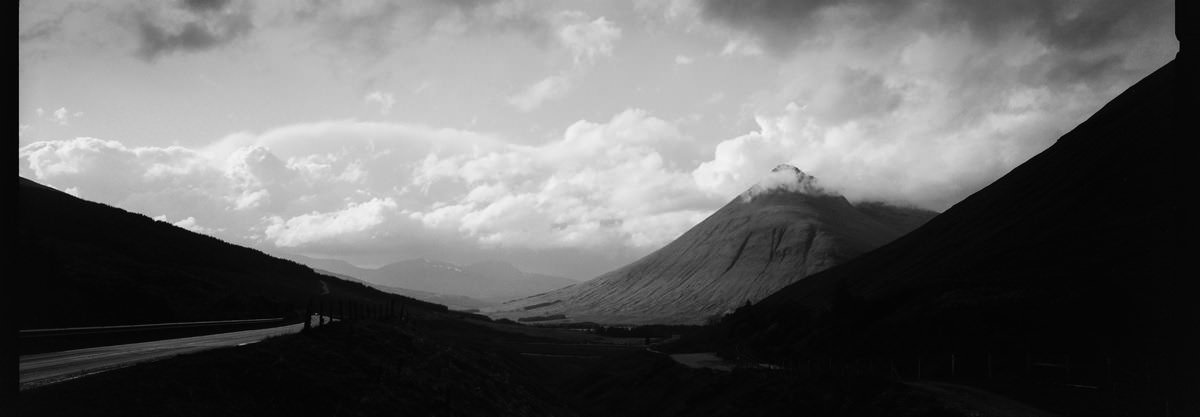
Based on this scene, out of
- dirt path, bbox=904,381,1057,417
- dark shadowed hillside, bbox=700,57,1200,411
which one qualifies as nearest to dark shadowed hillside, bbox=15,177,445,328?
dark shadowed hillside, bbox=700,57,1200,411

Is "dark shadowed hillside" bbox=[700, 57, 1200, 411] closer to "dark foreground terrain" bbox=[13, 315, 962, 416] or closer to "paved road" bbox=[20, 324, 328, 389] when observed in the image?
"dark foreground terrain" bbox=[13, 315, 962, 416]

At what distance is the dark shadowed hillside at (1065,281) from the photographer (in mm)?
6836

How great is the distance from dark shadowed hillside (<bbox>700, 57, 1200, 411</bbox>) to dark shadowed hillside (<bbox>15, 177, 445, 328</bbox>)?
368 inches

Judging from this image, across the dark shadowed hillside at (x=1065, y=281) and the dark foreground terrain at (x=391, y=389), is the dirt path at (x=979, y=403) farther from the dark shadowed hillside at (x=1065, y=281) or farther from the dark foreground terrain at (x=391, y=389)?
the dark shadowed hillside at (x=1065, y=281)

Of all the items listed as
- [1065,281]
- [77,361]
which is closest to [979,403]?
[77,361]

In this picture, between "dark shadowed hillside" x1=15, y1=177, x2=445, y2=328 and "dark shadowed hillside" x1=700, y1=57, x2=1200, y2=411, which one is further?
"dark shadowed hillside" x1=15, y1=177, x2=445, y2=328

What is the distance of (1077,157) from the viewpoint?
6196 inches

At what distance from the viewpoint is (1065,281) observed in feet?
304

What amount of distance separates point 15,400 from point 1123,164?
508 feet

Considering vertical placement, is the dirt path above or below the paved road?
below

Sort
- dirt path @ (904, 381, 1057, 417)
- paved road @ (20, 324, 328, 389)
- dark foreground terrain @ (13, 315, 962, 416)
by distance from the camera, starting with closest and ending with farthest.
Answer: dark foreground terrain @ (13, 315, 962, 416)
paved road @ (20, 324, 328, 389)
dirt path @ (904, 381, 1057, 417)

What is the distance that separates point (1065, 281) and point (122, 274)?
111 m

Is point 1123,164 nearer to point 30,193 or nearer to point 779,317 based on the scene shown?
point 779,317

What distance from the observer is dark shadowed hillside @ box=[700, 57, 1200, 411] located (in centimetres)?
684
